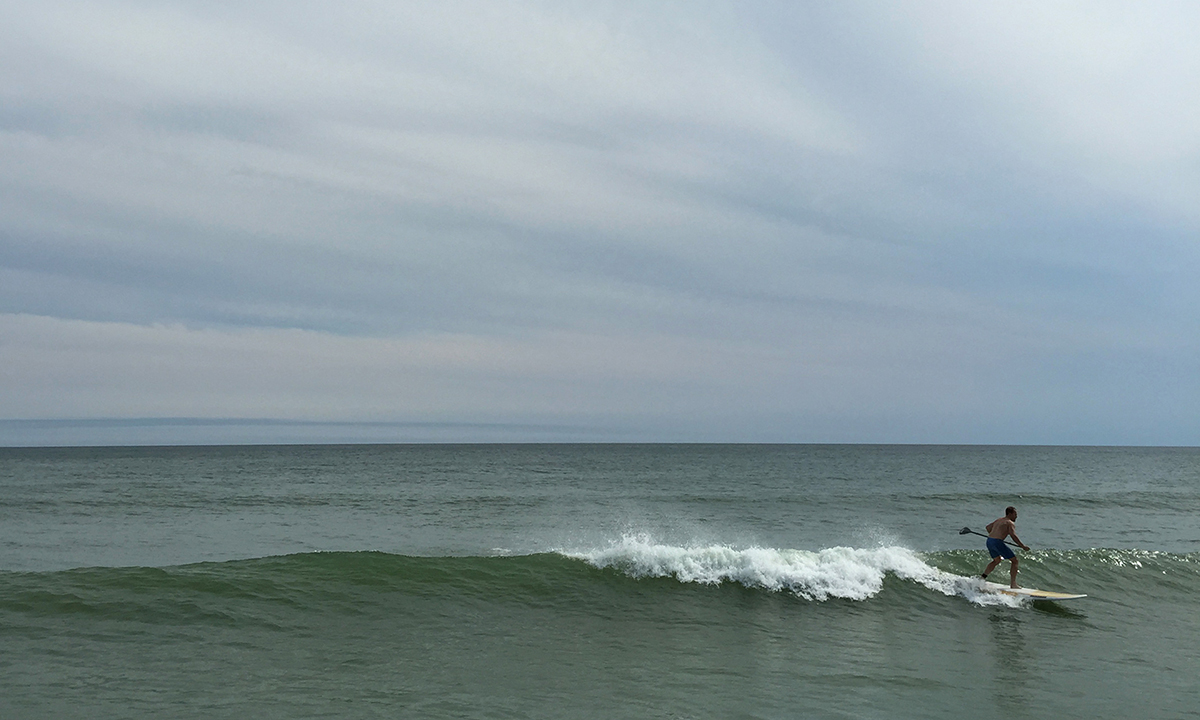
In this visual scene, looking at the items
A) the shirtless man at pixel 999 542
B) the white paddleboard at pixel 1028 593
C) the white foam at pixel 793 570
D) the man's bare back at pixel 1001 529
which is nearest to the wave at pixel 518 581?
the white foam at pixel 793 570

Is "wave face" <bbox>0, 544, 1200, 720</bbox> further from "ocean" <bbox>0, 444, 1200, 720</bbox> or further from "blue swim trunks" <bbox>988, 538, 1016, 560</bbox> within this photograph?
"blue swim trunks" <bbox>988, 538, 1016, 560</bbox>

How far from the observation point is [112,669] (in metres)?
9.77

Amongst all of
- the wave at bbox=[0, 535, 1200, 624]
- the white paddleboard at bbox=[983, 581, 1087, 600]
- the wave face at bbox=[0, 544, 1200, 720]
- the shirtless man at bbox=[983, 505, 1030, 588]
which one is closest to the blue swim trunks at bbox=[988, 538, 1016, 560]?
the shirtless man at bbox=[983, 505, 1030, 588]

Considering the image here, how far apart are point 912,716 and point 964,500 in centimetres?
3549

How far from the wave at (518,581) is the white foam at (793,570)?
23mm

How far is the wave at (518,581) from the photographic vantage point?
1280 centimetres

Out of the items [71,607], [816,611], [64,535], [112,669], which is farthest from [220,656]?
[64,535]

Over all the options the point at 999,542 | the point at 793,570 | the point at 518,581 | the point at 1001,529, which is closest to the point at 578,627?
the point at 518,581

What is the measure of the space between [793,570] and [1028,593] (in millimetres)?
4741

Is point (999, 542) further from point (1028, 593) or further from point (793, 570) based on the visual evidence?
point (793, 570)

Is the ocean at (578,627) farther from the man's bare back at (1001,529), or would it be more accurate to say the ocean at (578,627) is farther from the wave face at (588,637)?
the man's bare back at (1001,529)

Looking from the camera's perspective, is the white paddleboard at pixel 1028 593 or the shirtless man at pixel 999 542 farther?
the shirtless man at pixel 999 542

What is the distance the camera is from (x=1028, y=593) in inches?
599

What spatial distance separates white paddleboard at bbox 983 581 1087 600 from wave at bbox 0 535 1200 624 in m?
0.19
